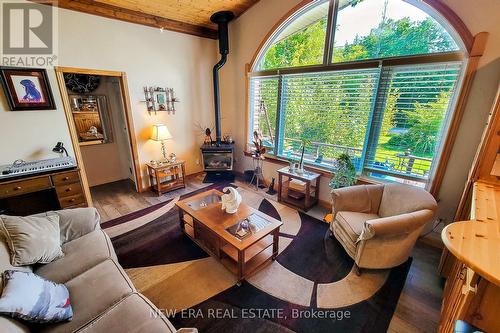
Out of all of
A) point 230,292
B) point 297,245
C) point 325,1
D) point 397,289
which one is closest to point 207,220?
point 230,292

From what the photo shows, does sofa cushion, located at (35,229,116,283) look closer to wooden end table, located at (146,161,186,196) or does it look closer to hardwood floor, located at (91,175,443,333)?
hardwood floor, located at (91,175,443,333)

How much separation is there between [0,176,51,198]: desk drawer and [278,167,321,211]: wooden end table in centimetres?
311

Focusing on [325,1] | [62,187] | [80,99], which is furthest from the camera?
[80,99]

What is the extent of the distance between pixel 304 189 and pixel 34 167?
3523 millimetres

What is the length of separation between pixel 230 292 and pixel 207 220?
2.27ft

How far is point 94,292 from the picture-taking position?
134cm

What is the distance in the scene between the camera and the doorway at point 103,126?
3604 millimetres

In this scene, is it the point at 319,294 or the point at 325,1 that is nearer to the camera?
the point at 319,294

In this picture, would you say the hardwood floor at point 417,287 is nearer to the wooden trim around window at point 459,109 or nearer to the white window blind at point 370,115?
the wooden trim around window at point 459,109

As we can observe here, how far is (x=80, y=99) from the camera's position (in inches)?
147

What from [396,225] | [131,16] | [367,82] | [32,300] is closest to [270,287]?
[396,225]

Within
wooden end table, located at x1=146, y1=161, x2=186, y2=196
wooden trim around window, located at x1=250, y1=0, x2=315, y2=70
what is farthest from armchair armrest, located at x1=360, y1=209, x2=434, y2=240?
wooden end table, located at x1=146, y1=161, x2=186, y2=196

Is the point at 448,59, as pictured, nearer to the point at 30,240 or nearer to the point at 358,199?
the point at 358,199

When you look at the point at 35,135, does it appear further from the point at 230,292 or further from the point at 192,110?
the point at 230,292
